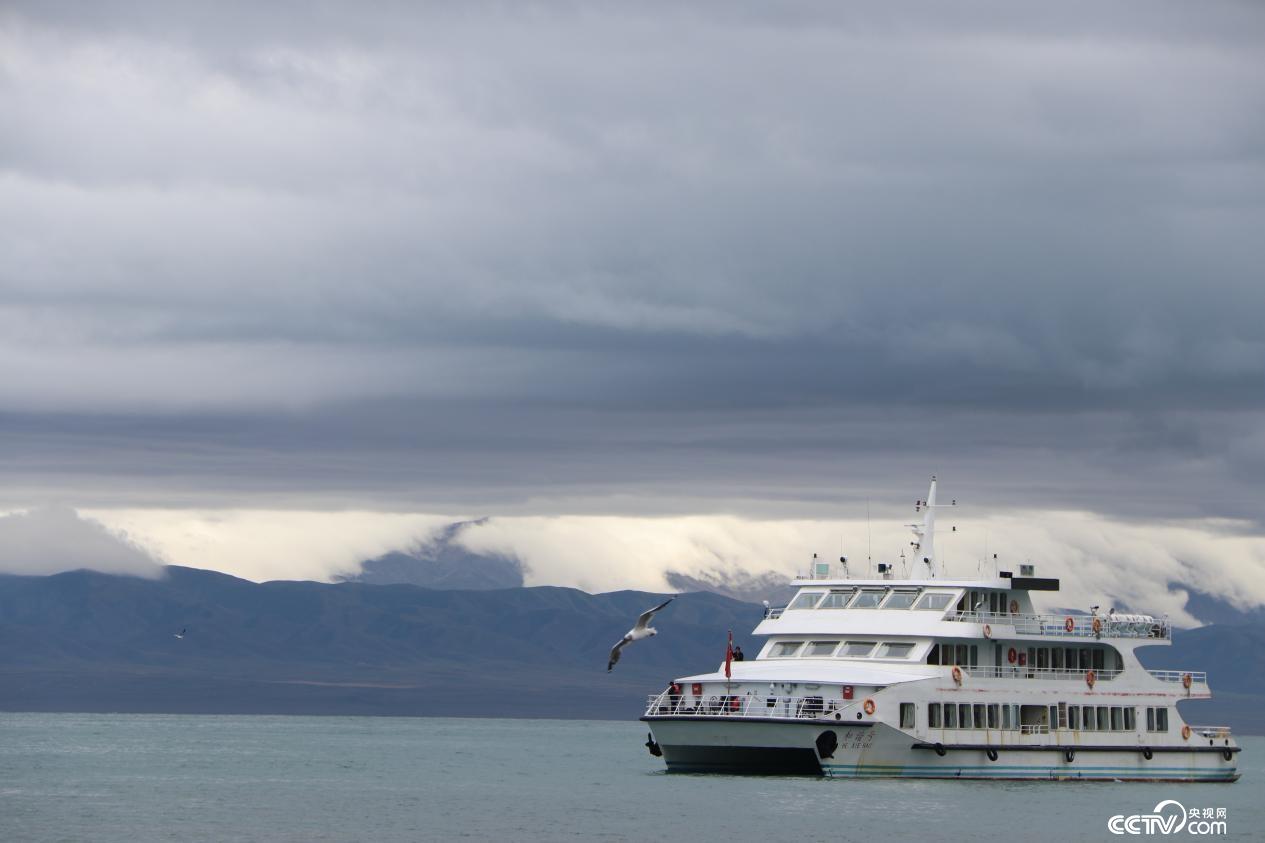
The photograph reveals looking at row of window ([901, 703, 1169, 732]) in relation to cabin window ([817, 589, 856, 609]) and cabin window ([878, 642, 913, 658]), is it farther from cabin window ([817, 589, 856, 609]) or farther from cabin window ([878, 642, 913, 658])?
cabin window ([817, 589, 856, 609])

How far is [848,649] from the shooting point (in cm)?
8919

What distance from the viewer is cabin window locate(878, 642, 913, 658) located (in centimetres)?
8834

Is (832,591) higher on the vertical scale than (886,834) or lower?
higher

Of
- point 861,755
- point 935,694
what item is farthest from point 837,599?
point 861,755

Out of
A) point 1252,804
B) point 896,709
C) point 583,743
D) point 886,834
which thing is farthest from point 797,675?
point 583,743

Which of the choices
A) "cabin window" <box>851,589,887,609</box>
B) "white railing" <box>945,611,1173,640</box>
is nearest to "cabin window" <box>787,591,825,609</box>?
"cabin window" <box>851,589,887,609</box>

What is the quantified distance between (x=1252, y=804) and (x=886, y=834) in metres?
24.8

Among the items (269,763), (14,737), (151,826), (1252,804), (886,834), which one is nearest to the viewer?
(886,834)

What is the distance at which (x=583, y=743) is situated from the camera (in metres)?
189

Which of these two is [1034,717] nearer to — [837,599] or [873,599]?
[873,599]

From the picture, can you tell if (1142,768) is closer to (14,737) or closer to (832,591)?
(832,591)

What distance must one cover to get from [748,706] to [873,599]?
350 inches

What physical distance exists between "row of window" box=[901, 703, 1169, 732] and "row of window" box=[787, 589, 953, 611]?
15.0ft

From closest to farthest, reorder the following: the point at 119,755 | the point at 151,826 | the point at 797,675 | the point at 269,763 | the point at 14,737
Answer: the point at 151,826 < the point at 797,675 < the point at 269,763 < the point at 119,755 < the point at 14,737
